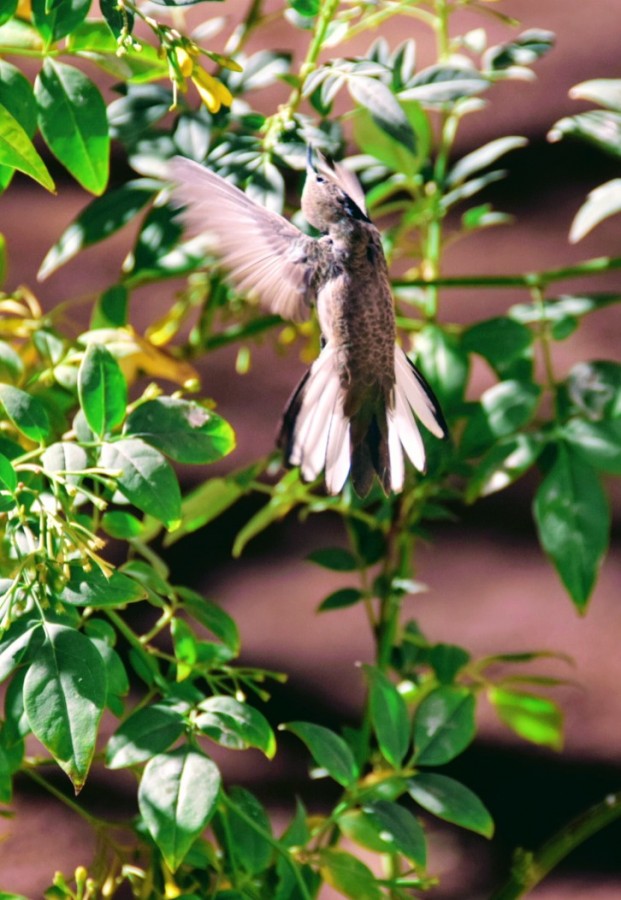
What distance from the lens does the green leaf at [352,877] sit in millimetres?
732

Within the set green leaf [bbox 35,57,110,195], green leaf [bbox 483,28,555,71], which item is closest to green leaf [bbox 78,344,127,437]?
green leaf [bbox 35,57,110,195]

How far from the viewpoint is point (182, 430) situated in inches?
24.0

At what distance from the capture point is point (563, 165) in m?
1.49

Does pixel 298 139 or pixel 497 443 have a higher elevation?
pixel 298 139

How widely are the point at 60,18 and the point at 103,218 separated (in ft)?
0.91

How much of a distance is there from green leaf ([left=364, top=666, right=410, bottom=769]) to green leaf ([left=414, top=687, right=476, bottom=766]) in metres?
0.02

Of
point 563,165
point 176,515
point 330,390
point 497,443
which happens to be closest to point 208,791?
point 176,515

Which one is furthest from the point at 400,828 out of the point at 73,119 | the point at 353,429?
the point at 73,119

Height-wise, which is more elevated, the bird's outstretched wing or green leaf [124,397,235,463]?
the bird's outstretched wing

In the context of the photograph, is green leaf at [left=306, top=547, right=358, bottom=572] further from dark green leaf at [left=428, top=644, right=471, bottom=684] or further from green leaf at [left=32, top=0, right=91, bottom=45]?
green leaf at [left=32, top=0, right=91, bottom=45]

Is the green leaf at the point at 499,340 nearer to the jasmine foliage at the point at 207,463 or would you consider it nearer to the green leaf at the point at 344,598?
the jasmine foliage at the point at 207,463

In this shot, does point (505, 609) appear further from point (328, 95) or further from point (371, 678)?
point (328, 95)

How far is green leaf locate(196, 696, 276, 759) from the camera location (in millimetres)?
603

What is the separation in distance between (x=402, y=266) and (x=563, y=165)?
260mm
